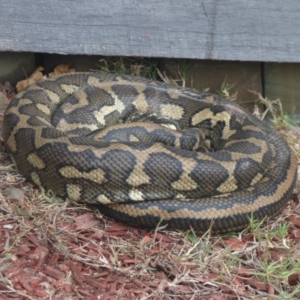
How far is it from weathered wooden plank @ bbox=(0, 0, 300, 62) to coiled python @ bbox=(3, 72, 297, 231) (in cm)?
54

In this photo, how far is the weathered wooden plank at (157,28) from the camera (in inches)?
215

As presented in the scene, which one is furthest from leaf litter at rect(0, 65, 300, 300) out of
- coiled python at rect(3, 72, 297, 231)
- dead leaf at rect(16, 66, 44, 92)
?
dead leaf at rect(16, 66, 44, 92)

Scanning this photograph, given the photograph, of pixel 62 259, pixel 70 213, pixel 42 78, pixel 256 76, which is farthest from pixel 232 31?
pixel 62 259

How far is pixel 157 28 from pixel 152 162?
5.81ft

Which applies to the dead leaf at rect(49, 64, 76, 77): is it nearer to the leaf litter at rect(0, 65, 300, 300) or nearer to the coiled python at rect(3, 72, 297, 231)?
the coiled python at rect(3, 72, 297, 231)

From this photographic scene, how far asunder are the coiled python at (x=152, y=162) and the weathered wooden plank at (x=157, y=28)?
1.77 feet

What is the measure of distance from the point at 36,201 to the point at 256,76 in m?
2.92

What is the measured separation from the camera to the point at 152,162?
441cm

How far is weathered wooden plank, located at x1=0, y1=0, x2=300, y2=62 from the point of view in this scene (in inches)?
215

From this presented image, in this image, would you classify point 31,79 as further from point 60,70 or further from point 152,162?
point 152,162

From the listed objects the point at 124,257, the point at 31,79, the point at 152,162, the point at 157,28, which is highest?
the point at 157,28

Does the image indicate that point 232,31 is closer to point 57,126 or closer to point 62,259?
point 57,126

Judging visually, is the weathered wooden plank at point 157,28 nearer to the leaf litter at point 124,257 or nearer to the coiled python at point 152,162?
the coiled python at point 152,162

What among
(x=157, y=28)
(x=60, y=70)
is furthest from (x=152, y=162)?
(x=60, y=70)
